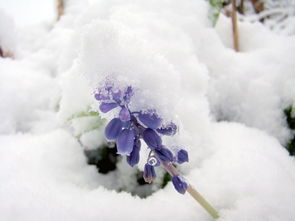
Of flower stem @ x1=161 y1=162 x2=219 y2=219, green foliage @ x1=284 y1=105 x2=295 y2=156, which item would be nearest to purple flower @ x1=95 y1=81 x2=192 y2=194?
flower stem @ x1=161 y1=162 x2=219 y2=219

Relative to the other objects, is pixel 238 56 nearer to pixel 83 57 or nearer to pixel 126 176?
pixel 126 176

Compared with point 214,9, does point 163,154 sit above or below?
below

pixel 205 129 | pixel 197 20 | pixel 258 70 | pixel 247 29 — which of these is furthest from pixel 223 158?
pixel 247 29

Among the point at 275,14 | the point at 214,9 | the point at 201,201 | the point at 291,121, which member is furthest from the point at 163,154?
the point at 275,14

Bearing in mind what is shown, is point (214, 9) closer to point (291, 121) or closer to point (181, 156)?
point (291, 121)

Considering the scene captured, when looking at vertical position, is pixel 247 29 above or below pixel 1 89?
above

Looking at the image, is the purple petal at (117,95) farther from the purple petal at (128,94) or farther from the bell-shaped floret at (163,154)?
the bell-shaped floret at (163,154)

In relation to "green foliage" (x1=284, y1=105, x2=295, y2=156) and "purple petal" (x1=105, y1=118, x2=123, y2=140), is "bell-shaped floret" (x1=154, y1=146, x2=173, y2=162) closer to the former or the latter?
"purple petal" (x1=105, y1=118, x2=123, y2=140)

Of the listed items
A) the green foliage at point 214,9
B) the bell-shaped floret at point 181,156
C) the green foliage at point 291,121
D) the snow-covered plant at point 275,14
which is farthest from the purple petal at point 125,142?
the snow-covered plant at point 275,14
